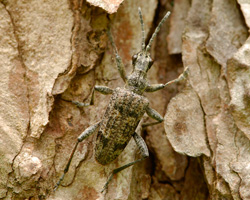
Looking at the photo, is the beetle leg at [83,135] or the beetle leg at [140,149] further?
the beetle leg at [140,149]

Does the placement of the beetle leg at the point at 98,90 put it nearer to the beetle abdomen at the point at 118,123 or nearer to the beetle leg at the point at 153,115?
the beetle abdomen at the point at 118,123

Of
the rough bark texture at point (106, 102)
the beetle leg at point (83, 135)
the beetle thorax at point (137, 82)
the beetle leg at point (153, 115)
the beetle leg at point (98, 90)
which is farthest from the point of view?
the beetle thorax at point (137, 82)

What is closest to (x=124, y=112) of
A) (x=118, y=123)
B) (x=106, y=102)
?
(x=118, y=123)

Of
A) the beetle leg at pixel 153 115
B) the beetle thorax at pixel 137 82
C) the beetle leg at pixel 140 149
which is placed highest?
the beetle thorax at pixel 137 82

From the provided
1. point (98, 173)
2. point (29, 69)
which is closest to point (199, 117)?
point (98, 173)

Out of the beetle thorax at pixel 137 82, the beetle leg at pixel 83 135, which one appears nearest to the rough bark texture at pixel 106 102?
the beetle leg at pixel 83 135

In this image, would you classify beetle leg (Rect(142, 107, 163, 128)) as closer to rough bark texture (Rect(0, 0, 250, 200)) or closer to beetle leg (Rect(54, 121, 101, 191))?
rough bark texture (Rect(0, 0, 250, 200))

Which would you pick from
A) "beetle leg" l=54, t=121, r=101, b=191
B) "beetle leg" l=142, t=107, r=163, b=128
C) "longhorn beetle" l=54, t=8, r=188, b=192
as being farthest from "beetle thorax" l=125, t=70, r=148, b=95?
"beetle leg" l=54, t=121, r=101, b=191
